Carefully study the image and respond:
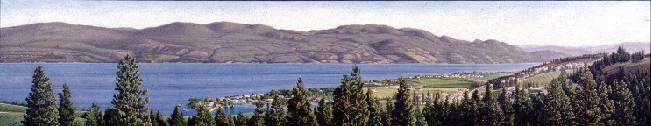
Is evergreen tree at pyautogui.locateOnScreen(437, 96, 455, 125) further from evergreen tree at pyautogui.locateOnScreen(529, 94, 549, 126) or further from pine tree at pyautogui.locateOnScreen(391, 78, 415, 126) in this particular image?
pine tree at pyautogui.locateOnScreen(391, 78, 415, 126)

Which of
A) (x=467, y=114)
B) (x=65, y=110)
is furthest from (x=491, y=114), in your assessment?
(x=65, y=110)

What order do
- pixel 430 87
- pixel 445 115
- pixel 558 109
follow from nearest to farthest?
pixel 558 109, pixel 445 115, pixel 430 87

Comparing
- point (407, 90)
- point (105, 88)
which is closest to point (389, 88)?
point (105, 88)

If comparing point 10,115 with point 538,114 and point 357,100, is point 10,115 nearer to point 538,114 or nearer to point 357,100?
point 357,100

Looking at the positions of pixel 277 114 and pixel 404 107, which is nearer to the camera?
pixel 277 114

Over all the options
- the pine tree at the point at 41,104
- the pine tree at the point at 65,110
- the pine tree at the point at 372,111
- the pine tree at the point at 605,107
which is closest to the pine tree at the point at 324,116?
the pine tree at the point at 372,111

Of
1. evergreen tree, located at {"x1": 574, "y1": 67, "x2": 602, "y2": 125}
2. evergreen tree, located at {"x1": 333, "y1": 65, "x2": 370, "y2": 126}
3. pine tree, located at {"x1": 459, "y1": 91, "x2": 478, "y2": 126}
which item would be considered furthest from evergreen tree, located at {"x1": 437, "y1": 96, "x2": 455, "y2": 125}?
evergreen tree, located at {"x1": 333, "y1": 65, "x2": 370, "y2": 126}

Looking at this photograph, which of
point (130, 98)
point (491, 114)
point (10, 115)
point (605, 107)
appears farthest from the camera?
point (10, 115)
